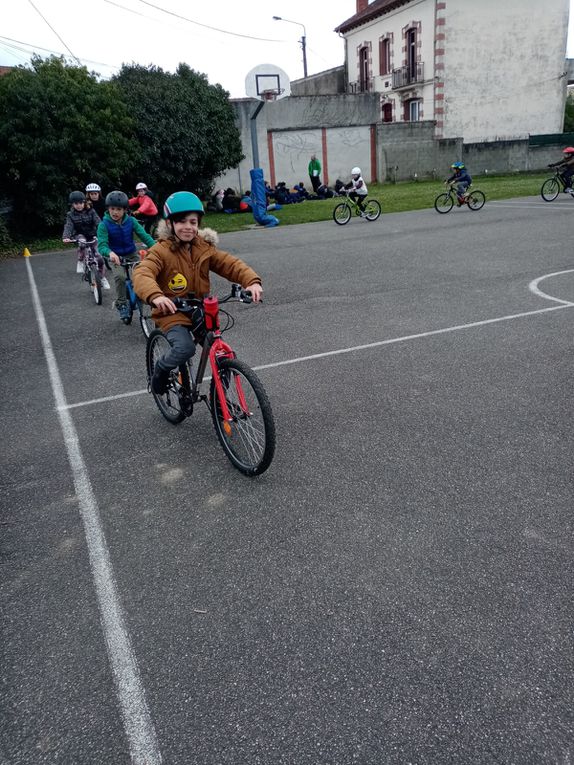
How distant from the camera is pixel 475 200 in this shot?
2014cm

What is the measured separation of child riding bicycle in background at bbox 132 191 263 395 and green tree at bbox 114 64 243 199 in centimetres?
2015

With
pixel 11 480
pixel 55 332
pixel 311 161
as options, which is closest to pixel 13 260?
pixel 55 332

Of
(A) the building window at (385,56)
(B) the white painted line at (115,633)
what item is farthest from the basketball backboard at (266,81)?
(A) the building window at (385,56)

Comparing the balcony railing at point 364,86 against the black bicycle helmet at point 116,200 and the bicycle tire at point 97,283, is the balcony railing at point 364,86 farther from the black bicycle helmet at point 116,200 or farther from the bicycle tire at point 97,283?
the black bicycle helmet at point 116,200

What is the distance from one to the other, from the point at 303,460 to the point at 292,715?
225 centimetres

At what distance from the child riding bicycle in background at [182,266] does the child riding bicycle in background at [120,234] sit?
12.3 ft

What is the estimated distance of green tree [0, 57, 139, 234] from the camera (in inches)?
762

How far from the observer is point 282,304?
952 cm

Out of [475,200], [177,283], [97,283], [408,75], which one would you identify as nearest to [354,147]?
[408,75]

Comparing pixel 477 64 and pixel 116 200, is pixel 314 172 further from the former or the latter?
pixel 116 200

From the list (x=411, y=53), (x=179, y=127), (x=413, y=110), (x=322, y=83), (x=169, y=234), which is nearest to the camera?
(x=169, y=234)

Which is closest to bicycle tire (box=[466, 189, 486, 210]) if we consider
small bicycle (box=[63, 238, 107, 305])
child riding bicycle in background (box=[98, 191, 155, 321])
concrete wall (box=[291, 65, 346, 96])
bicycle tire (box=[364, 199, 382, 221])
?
bicycle tire (box=[364, 199, 382, 221])

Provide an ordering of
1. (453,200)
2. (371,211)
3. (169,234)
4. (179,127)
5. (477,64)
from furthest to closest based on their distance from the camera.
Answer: (477,64) < (179,127) < (453,200) < (371,211) < (169,234)

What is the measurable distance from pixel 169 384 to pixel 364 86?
4808 centimetres
